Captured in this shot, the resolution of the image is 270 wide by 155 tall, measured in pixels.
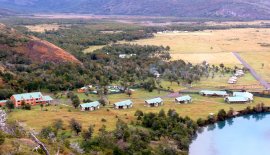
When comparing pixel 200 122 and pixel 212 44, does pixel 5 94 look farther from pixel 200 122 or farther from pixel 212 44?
pixel 212 44

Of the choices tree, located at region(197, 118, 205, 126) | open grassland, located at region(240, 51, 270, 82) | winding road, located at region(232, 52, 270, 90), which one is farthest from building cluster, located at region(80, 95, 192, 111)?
open grassland, located at region(240, 51, 270, 82)

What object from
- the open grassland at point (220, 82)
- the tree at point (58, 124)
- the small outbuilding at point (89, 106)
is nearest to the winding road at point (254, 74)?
the open grassland at point (220, 82)

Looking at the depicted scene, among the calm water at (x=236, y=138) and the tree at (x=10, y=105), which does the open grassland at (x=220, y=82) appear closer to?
the calm water at (x=236, y=138)

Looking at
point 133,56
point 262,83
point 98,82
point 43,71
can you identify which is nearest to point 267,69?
point 262,83

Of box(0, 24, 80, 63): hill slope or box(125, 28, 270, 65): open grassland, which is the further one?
box(125, 28, 270, 65): open grassland

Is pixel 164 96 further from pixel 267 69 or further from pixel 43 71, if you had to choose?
pixel 267 69

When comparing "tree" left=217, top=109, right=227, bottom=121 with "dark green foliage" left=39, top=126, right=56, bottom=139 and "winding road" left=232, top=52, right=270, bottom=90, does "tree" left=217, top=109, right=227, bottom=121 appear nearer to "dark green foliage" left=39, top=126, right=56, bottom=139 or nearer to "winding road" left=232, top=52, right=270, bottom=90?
"winding road" left=232, top=52, right=270, bottom=90
